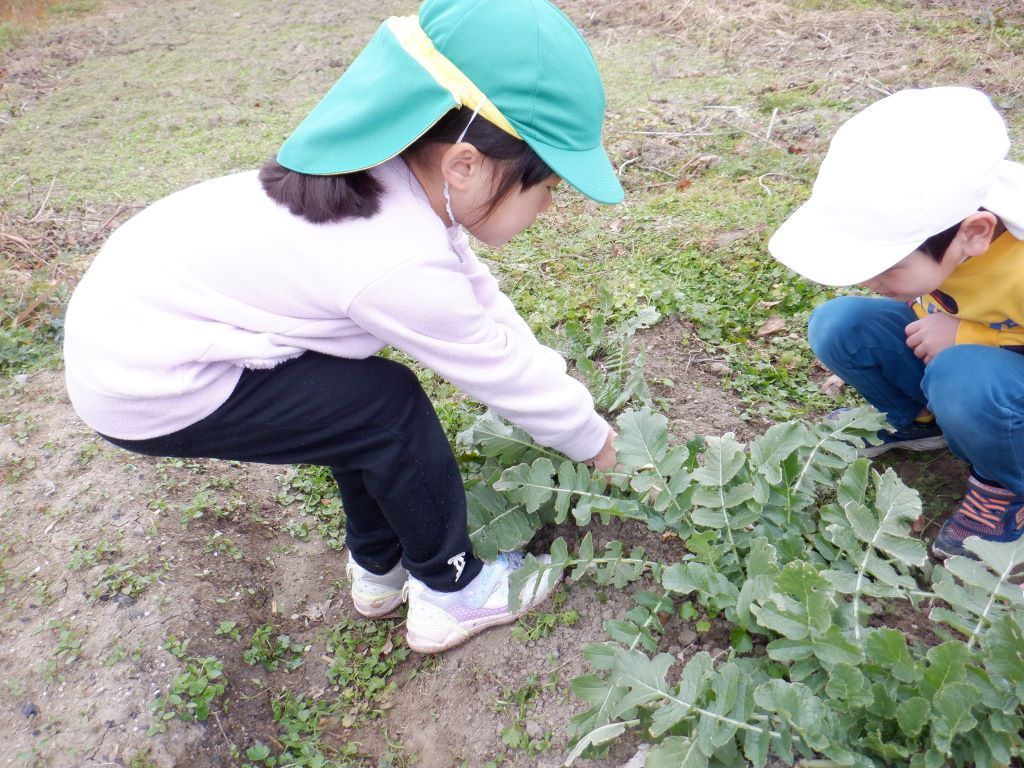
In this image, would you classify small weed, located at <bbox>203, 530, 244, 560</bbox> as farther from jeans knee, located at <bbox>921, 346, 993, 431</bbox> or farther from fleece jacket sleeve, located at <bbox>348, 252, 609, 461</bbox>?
jeans knee, located at <bbox>921, 346, 993, 431</bbox>

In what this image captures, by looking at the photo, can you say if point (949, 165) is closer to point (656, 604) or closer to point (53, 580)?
point (656, 604)

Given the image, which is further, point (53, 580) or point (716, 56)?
point (716, 56)

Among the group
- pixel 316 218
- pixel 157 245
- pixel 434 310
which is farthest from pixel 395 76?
pixel 157 245

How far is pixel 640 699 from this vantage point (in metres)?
1.36

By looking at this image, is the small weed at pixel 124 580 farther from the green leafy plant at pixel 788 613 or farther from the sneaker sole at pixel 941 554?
the sneaker sole at pixel 941 554

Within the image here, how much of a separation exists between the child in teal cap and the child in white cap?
483 millimetres

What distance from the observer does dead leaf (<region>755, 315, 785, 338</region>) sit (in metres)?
2.61

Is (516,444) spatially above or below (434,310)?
below

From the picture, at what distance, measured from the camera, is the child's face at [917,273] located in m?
1.58

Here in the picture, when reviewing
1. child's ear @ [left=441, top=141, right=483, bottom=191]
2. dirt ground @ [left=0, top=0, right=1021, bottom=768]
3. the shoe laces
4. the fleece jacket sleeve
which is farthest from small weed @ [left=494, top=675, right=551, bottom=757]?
child's ear @ [left=441, top=141, right=483, bottom=191]

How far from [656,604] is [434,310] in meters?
0.80

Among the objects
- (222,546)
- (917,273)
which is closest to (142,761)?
→ (222,546)

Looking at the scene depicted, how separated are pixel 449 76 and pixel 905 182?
891 millimetres

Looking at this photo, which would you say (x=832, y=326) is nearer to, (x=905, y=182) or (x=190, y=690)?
(x=905, y=182)
